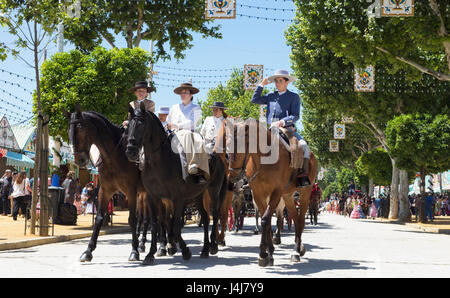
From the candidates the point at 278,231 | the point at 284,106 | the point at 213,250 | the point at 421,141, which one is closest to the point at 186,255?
the point at 213,250

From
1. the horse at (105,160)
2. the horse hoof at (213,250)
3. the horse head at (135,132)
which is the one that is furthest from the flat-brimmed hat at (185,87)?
the horse hoof at (213,250)

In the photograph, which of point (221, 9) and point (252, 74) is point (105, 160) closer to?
point (221, 9)

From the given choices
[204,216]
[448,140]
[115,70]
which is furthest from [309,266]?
[448,140]

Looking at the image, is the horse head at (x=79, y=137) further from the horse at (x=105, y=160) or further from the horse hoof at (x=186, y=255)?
the horse hoof at (x=186, y=255)

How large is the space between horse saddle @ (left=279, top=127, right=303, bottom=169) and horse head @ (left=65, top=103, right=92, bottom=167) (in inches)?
131

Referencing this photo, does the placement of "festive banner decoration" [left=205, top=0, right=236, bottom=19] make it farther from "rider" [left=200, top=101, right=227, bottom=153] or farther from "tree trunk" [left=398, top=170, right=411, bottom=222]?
"tree trunk" [left=398, top=170, right=411, bottom=222]

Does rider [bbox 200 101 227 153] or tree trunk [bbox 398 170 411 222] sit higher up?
rider [bbox 200 101 227 153]

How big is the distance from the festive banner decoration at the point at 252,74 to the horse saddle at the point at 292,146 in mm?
17640

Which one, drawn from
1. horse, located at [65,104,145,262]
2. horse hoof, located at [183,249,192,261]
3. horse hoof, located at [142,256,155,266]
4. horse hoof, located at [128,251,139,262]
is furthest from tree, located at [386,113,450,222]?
horse hoof, located at [142,256,155,266]

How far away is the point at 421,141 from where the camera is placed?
28188mm

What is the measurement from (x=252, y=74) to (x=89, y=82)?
37.6 ft

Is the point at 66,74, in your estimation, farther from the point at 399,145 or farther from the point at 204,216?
the point at 399,145

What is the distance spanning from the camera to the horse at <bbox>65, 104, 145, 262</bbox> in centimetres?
929

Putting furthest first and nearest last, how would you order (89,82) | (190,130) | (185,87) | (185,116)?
(89,82), (185,87), (185,116), (190,130)
